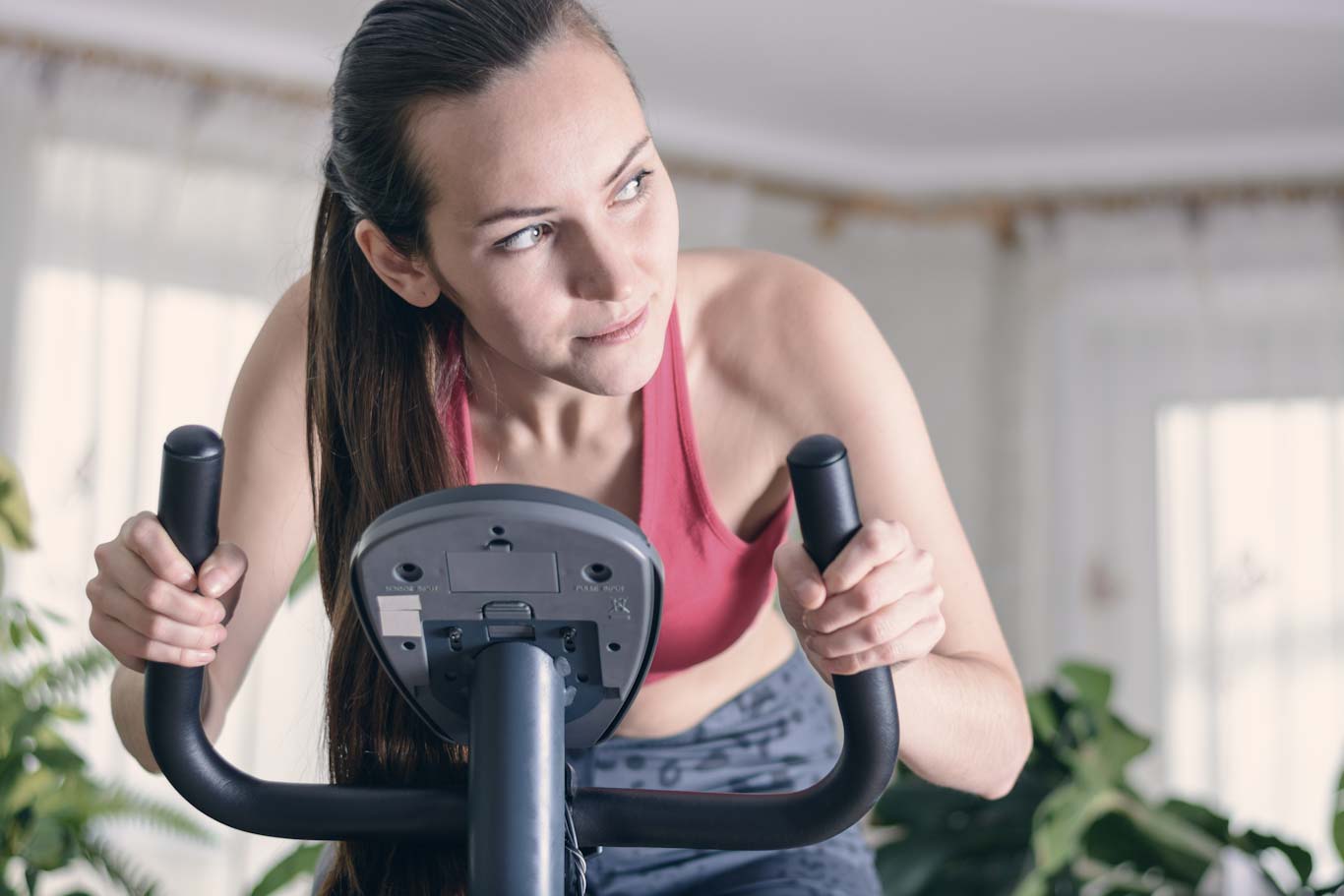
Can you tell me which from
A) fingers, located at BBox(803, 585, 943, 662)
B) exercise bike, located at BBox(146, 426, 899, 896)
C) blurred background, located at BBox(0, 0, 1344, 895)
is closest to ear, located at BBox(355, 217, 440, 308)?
exercise bike, located at BBox(146, 426, 899, 896)

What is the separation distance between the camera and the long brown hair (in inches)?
37.2

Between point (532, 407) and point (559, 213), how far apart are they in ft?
1.05

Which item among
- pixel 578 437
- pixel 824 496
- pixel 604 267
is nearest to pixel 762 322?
pixel 578 437

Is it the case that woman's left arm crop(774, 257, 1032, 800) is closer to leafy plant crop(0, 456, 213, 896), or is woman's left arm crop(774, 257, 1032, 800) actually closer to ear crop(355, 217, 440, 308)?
ear crop(355, 217, 440, 308)

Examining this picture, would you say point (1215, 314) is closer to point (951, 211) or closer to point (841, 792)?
point (951, 211)

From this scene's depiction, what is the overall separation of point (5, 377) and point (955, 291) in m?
2.38

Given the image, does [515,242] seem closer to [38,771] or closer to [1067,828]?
[38,771]

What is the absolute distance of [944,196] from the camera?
376 centimetres

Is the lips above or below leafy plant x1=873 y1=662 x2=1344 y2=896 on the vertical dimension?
above

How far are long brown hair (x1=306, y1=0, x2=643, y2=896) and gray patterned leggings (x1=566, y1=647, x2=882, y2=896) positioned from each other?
0.69ft

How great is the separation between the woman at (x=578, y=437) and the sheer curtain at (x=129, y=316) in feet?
5.70

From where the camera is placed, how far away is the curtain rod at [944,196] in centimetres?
304

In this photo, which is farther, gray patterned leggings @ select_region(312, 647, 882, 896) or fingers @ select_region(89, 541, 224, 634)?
gray patterned leggings @ select_region(312, 647, 882, 896)

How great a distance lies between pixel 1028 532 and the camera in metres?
3.61
